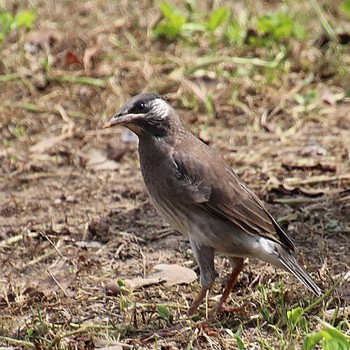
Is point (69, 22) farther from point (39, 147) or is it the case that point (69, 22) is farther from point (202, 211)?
point (202, 211)

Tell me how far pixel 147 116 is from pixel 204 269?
3.34ft

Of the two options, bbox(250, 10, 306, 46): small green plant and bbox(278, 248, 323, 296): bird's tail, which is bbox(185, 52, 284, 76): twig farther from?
bbox(278, 248, 323, 296): bird's tail

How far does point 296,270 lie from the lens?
5.41m

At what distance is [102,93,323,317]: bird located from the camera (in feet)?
18.1

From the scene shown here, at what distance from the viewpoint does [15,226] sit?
6691 millimetres

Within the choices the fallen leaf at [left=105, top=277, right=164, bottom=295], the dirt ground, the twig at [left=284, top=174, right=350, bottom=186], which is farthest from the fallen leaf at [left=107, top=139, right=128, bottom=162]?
the fallen leaf at [left=105, top=277, right=164, bottom=295]

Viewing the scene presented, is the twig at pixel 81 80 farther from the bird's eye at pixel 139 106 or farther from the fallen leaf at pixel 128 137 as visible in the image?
the bird's eye at pixel 139 106

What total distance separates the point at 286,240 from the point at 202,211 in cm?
53

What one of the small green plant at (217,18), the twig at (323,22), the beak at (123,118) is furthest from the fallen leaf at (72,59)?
the beak at (123,118)

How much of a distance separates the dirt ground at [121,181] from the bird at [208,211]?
0.19m

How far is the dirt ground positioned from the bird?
0.19 m

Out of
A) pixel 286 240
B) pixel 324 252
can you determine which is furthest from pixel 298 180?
pixel 286 240

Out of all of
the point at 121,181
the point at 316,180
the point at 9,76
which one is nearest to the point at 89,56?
the point at 9,76

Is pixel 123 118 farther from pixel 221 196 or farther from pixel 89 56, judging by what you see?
pixel 89 56
